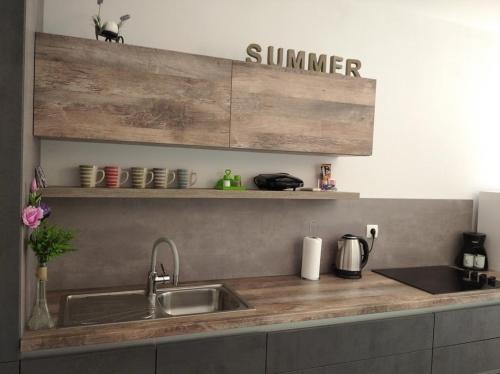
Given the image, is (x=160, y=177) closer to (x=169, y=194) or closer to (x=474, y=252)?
(x=169, y=194)

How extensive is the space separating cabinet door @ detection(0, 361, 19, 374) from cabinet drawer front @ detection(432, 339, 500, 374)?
2015mm

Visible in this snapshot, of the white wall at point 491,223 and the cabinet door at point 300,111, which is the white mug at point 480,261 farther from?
the cabinet door at point 300,111

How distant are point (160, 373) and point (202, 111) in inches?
47.5

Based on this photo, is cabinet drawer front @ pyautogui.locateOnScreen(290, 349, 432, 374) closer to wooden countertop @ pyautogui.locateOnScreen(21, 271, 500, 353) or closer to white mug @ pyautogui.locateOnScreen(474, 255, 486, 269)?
wooden countertop @ pyautogui.locateOnScreen(21, 271, 500, 353)

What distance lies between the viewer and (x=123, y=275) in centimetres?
215

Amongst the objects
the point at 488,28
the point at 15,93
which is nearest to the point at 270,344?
the point at 15,93

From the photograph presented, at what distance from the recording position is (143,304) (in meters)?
1.95

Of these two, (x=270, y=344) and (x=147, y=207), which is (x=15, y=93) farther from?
(x=270, y=344)

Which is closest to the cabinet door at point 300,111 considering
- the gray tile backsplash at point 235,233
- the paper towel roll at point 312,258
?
the gray tile backsplash at point 235,233

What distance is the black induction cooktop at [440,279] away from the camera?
2.32 meters

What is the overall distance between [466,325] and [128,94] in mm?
2219

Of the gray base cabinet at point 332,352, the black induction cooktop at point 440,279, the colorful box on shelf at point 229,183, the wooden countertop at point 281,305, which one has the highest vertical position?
the colorful box on shelf at point 229,183

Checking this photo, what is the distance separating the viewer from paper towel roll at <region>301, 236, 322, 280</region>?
2.40 m

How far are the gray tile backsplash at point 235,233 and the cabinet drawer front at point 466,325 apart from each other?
0.64 m
